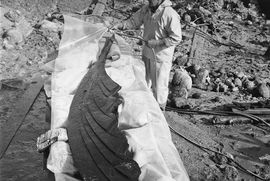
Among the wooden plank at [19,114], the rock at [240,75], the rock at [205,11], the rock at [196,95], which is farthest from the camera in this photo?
the rock at [205,11]

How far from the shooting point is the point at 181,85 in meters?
7.16

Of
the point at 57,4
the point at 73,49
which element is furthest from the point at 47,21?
the point at 73,49

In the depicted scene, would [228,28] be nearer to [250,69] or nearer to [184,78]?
[250,69]

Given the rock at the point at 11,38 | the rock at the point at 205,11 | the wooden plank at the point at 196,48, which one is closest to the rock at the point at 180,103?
the wooden plank at the point at 196,48

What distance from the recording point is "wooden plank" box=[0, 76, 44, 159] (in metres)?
5.29

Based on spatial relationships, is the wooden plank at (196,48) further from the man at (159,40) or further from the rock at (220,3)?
the rock at (220,3)

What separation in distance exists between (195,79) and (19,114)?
377cm

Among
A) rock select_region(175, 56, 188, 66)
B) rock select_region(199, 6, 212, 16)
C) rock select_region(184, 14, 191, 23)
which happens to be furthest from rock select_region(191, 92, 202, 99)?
rock select_region(199, 6, 212, 16)

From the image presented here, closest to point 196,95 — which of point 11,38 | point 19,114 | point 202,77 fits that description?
point 202,77

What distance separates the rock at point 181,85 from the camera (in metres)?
7.12

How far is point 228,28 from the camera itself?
38.4 feet

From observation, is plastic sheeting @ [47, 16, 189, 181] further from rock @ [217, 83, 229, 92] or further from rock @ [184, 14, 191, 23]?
rock @ [184, 14, 191, 23]

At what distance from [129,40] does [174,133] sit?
4012 mm

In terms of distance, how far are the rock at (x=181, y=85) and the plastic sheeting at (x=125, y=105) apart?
1255mm
